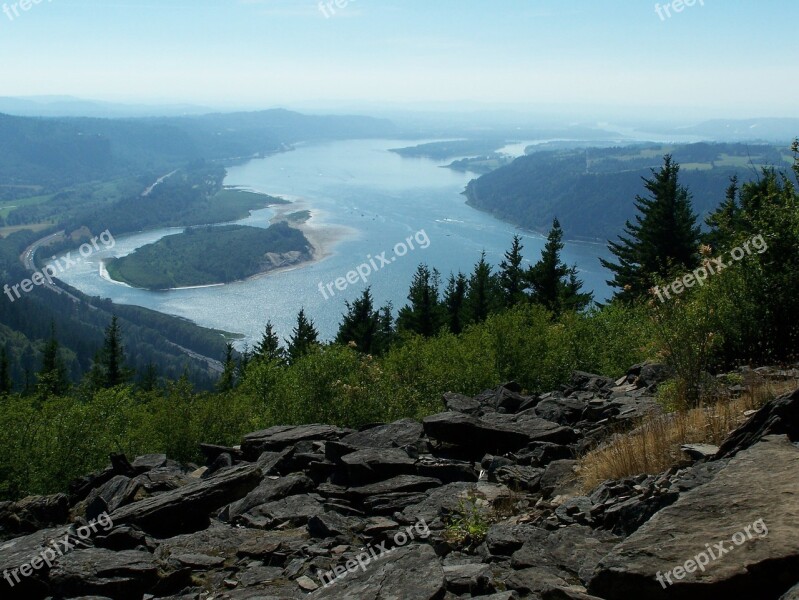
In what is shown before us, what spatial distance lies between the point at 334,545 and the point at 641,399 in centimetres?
884

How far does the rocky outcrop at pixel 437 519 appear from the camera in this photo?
718cm

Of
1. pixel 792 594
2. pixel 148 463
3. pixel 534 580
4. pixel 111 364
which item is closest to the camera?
pixel 792 594

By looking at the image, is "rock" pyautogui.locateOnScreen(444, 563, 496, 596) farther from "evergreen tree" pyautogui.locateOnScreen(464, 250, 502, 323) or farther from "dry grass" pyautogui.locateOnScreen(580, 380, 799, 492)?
"evergreen tree" pyautogui.locateOnScreen(464, 250, 502, 323)

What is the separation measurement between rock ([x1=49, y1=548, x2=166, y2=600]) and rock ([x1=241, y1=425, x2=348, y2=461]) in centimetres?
704

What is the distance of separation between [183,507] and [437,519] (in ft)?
17.9

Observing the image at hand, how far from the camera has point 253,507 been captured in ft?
45.7

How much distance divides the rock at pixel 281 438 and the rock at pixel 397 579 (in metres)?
9.34

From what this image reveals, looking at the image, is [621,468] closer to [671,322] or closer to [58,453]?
[671,322]

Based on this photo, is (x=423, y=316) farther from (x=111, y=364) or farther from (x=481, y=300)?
(x=111, y=364)

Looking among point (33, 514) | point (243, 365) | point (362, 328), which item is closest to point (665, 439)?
point (33, 514)

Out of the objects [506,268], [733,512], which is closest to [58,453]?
[733,512]

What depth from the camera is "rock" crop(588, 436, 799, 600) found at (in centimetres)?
643

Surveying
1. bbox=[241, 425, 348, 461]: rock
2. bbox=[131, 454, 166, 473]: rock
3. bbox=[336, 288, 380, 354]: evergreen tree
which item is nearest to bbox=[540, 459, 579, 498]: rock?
bbox=[241, 425, 348, 461]: rock

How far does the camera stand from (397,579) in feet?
27.9
